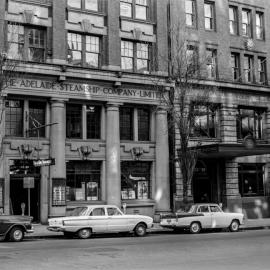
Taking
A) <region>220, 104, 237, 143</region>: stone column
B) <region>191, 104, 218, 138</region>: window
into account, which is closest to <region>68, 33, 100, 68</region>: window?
<region>191, 104, 218, 138</region>: window

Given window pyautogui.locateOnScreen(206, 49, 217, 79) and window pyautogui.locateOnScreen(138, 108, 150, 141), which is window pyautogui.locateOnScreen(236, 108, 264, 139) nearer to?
window pyautogui.locateOnScreen(206, 49, 217, 79)

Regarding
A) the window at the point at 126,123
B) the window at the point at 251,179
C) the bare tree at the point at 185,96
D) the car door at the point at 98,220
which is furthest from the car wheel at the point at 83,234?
the window at the point at 251,179

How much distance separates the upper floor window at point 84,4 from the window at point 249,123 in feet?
43.0

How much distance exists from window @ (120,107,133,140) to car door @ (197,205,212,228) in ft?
27.7

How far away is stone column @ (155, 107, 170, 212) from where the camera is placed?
3381cm

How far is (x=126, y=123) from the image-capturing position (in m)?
34.1

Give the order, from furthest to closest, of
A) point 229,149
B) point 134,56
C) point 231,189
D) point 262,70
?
point 262,70 < point 231,189 < point 134,56 < point 229,149

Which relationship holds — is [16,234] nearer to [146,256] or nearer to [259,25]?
[146,256]

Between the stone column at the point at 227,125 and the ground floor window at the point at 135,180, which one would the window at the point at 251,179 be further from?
the ground floor window at the point at 135,180

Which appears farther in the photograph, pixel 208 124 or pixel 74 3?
pixel 208 124

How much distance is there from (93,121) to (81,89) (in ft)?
7.60

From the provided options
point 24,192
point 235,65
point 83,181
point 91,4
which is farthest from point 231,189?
point 91,4

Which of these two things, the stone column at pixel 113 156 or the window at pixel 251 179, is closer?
the stone column at pixel 113 156

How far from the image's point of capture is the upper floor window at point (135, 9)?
34403 mm
